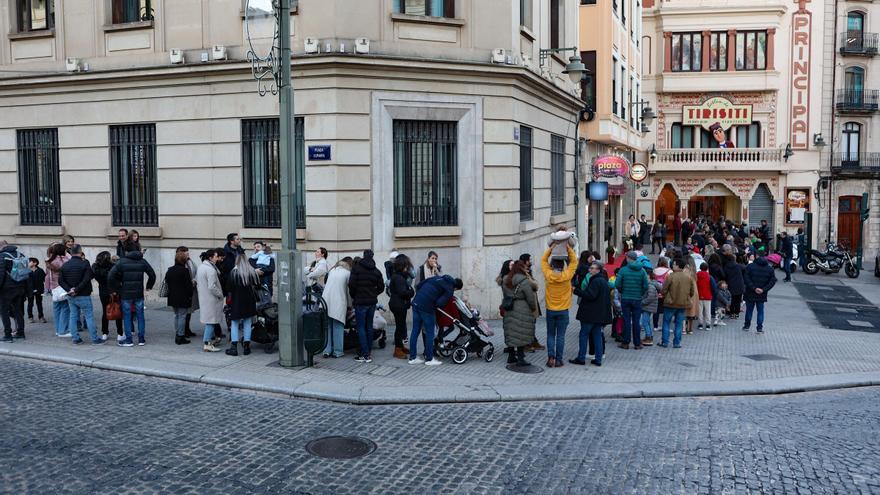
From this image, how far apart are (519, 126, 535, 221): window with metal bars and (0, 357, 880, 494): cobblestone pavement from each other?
26.1ft

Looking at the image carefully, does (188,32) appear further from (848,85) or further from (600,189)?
(848,85)

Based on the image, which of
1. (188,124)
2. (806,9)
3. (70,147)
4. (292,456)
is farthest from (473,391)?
(806,9)

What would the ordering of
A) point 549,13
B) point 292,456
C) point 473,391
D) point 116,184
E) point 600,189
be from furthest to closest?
point 600,189 → point 549,13 → point 116,184 → point 473,391 → point 292,456

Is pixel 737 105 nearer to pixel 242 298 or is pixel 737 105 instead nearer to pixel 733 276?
pixel 733 276

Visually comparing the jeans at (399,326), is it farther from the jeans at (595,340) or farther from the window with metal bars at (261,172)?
the window with metal bars at (261,172)

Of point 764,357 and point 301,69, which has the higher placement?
point 301,69

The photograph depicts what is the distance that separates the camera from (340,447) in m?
8.08

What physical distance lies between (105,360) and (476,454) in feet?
21.6

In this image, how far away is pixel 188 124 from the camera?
53.0 feet

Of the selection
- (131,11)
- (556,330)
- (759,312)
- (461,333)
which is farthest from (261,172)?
(759,312)

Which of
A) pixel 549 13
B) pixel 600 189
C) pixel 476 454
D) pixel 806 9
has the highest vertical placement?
pixel 806 9

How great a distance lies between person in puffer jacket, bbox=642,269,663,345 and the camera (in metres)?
13.9

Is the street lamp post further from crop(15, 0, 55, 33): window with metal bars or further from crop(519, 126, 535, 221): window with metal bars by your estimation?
crop(15, 0, 55, 33): window with metal bars

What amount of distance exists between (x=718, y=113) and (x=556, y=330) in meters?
31.9
